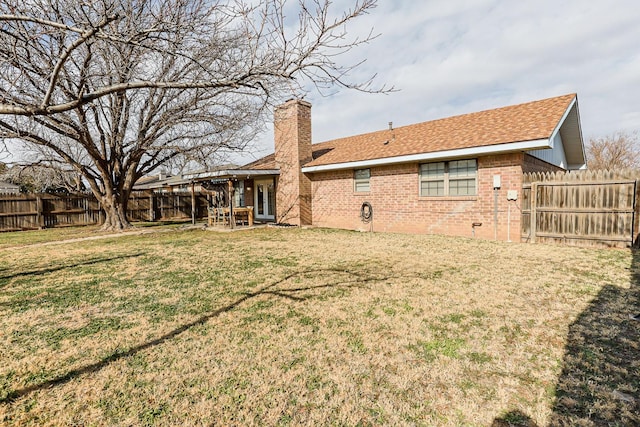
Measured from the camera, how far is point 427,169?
10930 mm

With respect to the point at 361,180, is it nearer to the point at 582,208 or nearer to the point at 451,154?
the point at 451,154

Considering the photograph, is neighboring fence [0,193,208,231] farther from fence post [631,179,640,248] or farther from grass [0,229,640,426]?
fence post [631,179,640,248]

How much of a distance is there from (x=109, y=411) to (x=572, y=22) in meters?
12.9

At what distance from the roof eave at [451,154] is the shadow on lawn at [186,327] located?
599 cm

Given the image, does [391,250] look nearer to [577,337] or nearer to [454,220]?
[454,220]

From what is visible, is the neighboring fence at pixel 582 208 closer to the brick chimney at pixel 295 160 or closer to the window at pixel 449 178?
the window at pixel 449 178

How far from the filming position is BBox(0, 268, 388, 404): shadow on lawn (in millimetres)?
2455

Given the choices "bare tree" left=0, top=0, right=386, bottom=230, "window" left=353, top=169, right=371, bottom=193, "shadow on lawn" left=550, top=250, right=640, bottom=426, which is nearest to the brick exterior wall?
"window" left=353, top=169, right=371, bottom=193

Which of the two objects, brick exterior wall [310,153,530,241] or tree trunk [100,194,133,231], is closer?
brick exterior wall [310,153,530,241]

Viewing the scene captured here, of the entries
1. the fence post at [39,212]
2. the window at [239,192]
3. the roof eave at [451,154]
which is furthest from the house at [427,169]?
the fence post at [39,212]

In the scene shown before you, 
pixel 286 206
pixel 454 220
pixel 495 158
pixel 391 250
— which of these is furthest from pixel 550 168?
pixel 286 206

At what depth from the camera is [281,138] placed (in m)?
15.2

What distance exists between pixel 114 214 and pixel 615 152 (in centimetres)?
4355

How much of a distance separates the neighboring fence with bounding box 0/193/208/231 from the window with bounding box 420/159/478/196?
53.9 feet
